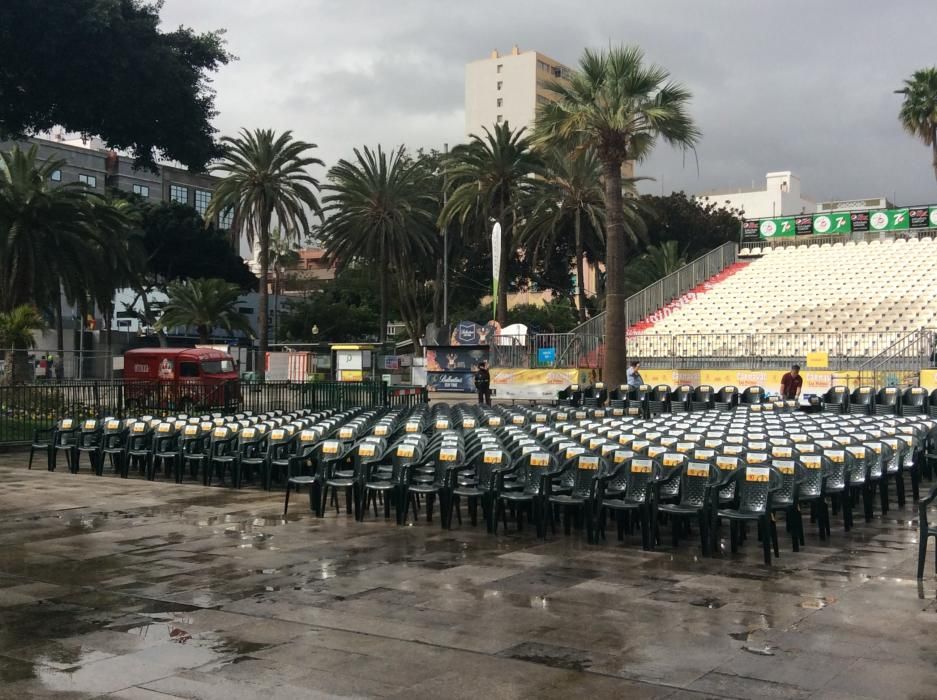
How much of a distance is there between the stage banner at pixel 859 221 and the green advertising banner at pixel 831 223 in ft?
0.66

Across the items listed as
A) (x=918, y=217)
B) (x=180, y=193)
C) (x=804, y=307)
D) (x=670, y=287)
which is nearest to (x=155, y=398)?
(x=804, y=307)

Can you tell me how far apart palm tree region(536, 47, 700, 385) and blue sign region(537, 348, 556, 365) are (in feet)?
31.8

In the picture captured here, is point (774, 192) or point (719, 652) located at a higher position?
point (774, 192)

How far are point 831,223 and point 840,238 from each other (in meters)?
1.02

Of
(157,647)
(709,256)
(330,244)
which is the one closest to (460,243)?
(330,244)

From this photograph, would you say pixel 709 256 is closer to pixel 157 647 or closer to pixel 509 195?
pixel 509 195

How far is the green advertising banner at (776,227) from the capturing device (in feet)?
185

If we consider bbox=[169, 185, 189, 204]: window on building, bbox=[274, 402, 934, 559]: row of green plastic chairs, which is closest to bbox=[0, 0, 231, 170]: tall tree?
bbox=[274, 402, 934, 559]: row of green plastic chairs

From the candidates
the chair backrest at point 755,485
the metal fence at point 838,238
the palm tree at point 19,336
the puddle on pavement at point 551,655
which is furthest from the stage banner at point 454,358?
the puddle on pavement at point 551,655

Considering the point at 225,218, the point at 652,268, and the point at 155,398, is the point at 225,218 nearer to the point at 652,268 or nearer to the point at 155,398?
the point at 652,268

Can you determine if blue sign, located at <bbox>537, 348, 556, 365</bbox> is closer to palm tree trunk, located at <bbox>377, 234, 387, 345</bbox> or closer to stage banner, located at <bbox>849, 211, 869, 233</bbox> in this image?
palm tree trunk, located at <bbox>377, 234, 387, 345</bbox>

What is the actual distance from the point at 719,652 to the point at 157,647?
156 inches

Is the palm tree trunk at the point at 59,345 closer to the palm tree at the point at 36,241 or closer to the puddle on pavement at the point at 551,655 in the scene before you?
the palm tree at the point at 36,241

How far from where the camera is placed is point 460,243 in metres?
60.0
